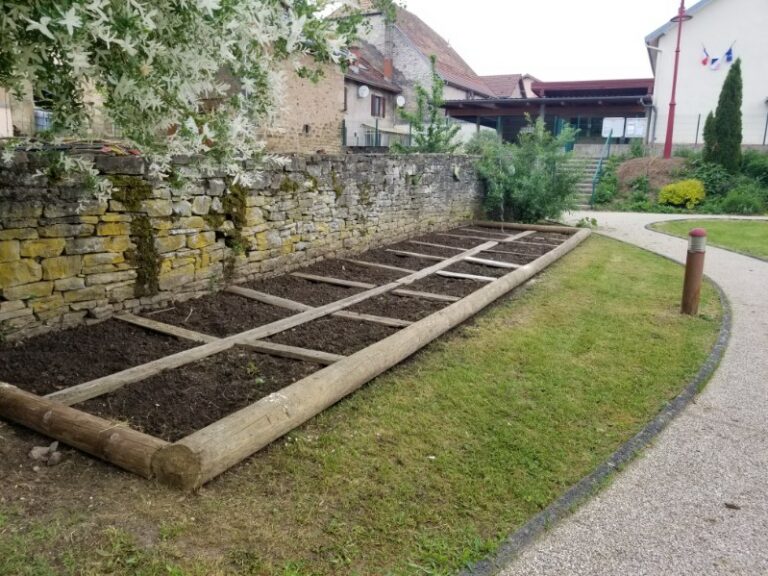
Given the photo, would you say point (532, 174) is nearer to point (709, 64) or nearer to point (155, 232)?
point (155, 232)

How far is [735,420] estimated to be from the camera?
13.2ft

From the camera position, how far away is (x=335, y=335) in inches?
199

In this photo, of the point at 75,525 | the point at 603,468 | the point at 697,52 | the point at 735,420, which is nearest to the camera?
the point at 75,525

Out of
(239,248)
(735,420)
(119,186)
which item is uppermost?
(119,186)

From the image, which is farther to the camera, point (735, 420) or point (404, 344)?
point (404, 344)

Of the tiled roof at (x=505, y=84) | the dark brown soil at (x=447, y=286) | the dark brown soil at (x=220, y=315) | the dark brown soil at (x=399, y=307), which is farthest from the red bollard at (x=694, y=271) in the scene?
the tiled roof at (x=505, y=84)

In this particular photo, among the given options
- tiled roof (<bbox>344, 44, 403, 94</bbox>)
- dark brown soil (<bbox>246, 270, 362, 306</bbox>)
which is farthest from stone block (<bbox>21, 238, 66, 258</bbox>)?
tiled roof (<bbox>344, 44, 403, 94</bbox>)

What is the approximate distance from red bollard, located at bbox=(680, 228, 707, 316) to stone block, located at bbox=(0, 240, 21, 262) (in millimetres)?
6243

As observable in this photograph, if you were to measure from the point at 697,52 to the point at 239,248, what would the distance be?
91.1 feet

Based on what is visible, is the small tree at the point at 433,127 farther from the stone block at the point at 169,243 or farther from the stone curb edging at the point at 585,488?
the stone curb edging at the point at 585,488

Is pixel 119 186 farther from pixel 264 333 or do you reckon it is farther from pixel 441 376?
pixel 441 376

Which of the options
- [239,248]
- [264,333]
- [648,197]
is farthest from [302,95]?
[264,333]

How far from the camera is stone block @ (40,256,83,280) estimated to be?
454cm

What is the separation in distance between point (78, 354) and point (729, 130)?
23.6 meters
